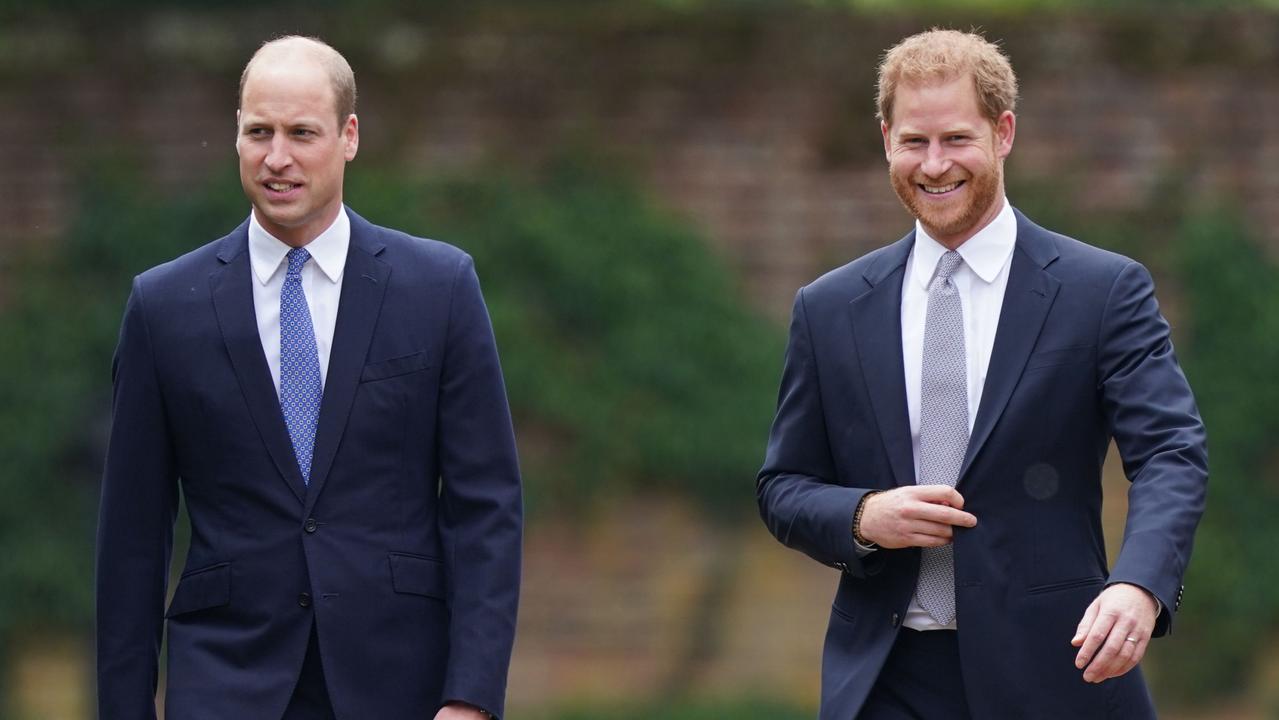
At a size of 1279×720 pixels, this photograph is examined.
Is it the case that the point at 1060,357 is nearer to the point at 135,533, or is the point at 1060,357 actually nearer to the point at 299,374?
the point at 299,374

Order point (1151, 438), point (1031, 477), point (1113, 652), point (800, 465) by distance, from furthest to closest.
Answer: point (800, 465) < point (1031, 477) < point (1151, 438) < point (1113, 652)

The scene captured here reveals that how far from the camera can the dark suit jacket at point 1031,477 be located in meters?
4.15

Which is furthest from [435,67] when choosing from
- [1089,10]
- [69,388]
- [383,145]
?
[1089,10]

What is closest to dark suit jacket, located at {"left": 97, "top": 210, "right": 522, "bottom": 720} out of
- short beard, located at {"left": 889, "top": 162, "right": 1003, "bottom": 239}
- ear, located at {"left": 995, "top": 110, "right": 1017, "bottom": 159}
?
short beard, located at {"left": 889, "top": 162, "right": 1003, "bottom": 239}

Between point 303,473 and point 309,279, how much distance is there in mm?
449

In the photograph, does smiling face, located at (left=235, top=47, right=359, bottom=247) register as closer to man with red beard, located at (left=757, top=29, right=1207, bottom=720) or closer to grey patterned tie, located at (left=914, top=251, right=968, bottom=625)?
man with red beard, located at (left=757, top=29, right=1207, bottom=720)

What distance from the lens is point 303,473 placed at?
4332mm

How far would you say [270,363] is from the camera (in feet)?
14.4

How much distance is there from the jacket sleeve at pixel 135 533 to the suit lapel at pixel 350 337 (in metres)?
0.37

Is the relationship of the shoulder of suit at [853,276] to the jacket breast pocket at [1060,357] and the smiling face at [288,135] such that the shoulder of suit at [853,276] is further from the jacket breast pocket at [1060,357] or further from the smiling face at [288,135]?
the smiling face at [288,135]

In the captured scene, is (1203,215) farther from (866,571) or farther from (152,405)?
(152,405)

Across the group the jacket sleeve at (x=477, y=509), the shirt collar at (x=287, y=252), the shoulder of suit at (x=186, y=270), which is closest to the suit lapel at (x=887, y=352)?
the jacket sleeve at (x=477, y=509)

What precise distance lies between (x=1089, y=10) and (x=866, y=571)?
5.75 m

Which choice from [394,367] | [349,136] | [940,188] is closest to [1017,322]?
[940,188]
